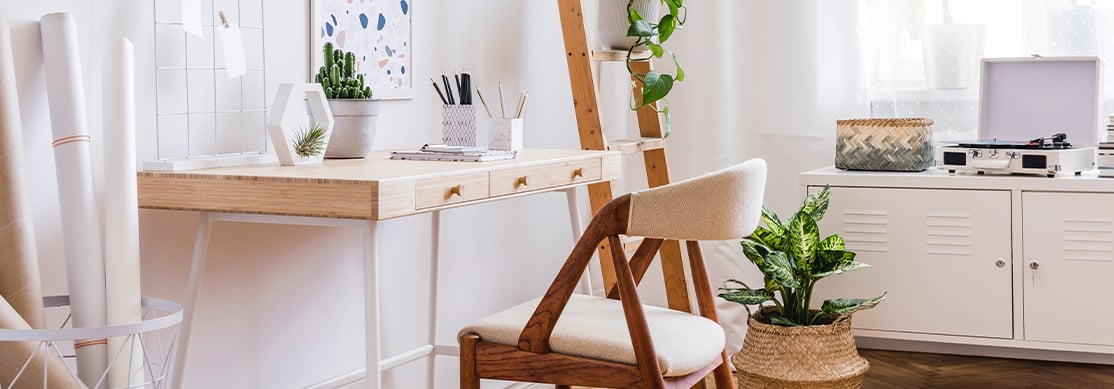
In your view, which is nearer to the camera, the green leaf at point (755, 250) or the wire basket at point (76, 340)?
the wire basket at point (76, 340)

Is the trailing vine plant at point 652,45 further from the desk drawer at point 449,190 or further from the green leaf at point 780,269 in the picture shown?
the desk drawer at point 449,190

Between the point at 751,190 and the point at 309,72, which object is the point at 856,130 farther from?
the point at 309,72

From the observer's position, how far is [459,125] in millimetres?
2619

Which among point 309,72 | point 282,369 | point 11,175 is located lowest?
point 282,369

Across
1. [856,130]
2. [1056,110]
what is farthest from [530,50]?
[1056,110]

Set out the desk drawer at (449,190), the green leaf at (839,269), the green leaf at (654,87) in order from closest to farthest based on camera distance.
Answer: the desk drawer at (449,190), the green leaf at (839,269), the green leaf at (654,87)

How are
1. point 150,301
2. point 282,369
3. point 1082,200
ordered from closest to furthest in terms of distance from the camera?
point 150,301 < point 282,369 < point 1082,200

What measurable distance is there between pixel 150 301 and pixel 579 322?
2.52 ft

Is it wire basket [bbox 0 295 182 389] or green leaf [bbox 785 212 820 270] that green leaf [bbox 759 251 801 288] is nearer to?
green leaf [bbox 785 212 820 270]

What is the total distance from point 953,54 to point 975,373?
1023 mm

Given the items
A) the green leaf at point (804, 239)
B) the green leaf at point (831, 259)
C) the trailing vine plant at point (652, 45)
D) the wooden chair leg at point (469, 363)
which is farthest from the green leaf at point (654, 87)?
the wooden chair leg at point (469, 363)

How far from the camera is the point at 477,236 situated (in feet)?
10.6

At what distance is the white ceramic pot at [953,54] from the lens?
3676 mm

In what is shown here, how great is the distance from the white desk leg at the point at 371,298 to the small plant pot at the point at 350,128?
1.48ft
